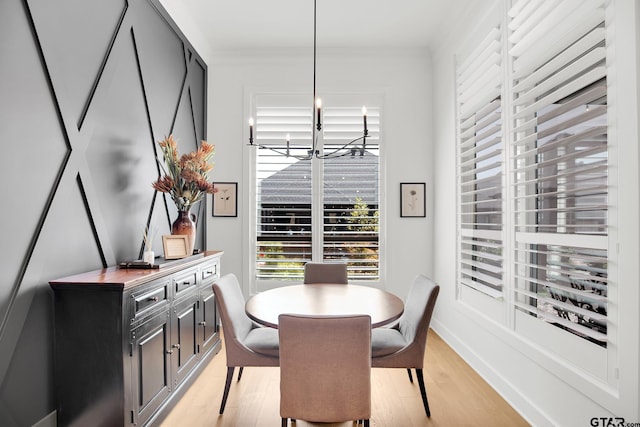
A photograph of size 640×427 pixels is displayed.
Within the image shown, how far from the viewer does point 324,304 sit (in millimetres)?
2375

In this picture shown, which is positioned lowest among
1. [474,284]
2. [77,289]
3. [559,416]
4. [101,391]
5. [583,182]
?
[559,416]

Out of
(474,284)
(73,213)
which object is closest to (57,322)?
(73,213)

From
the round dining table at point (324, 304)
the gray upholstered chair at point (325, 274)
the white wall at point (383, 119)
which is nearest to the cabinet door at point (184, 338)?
the round dining table at point (324, 304)

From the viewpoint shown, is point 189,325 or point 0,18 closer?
point 0,18

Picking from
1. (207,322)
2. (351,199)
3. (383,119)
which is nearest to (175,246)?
(207,322)

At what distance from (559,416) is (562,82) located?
189 centimetres

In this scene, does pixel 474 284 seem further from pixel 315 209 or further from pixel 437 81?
pixel 437 81

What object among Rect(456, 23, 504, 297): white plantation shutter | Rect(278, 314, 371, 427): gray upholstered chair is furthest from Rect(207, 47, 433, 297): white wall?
Rect(278, 314, 371, 427): gray upholstered chair

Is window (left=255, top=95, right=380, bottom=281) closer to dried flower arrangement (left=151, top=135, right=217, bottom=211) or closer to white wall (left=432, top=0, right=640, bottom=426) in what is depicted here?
white wall (left=432, top=0, right=640, bottom=426)

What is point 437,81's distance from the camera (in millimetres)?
4141

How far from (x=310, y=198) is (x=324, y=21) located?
1.87 meters

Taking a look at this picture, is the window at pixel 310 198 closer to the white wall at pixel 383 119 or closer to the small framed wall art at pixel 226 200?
the white wall at pixel 383 119

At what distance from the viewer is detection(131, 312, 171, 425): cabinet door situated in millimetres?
1954

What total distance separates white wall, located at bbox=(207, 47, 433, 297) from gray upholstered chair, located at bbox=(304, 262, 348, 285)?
106 cm
